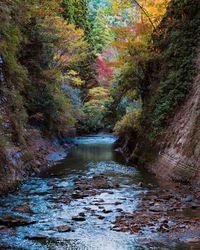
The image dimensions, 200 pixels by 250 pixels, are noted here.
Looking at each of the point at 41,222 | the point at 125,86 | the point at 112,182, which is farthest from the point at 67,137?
the point at 41,222

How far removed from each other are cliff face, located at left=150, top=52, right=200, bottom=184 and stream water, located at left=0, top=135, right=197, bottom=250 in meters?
0.92

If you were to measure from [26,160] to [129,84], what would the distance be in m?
8.76

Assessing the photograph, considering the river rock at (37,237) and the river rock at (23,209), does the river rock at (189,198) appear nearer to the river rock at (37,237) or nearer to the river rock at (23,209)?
the river rock at (23,209)

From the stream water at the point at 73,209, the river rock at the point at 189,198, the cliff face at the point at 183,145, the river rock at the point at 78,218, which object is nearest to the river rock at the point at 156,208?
the stream water at the point at 73,209

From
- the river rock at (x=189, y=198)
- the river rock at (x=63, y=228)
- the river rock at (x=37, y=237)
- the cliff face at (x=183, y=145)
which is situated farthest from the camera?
the cliff face at (x=183, y=145)

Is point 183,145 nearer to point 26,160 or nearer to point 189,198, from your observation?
point 189,198

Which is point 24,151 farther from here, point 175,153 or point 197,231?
point 197,231

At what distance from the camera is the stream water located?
732 cm

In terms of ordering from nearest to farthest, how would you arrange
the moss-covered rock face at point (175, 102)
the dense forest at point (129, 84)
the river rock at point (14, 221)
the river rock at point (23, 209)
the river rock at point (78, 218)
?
the river rock at point (14, 221) → the river rock at point (78, 218) → the river rock at point (23, 209) → the moss-covered rock face at point (175, 102) → the dense forest at point (129, 84)

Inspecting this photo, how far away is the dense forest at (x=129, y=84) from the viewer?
1432 cm

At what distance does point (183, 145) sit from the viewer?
14195mm

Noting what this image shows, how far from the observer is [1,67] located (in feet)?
51.6

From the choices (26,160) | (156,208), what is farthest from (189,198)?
(26,160)

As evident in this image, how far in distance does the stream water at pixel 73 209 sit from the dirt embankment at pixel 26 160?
434mm
